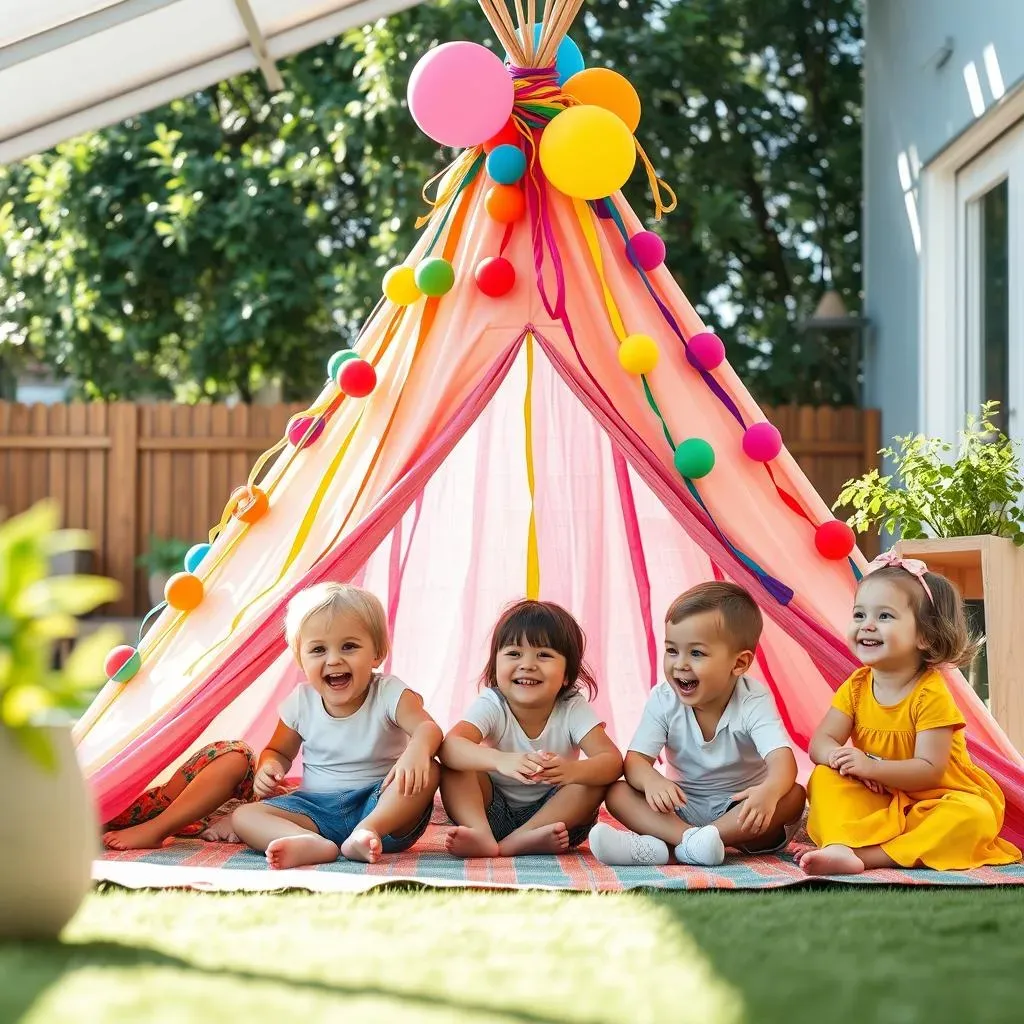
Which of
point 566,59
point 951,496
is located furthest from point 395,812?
point 566,59

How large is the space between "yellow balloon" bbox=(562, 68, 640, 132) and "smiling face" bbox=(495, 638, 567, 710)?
1.30 m

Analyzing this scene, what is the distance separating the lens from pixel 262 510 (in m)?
3.19

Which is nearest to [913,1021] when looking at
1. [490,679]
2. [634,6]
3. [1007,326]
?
[490,679]

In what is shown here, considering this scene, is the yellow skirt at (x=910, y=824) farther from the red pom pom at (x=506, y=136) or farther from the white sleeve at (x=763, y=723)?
the red pom pom at (x=506, y=136)

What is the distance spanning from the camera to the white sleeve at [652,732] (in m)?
3.00

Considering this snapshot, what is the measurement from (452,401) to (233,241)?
5514mm

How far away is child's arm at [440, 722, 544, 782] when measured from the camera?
2832 mm

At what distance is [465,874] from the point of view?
8.44ft

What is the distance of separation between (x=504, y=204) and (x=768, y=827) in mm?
1522

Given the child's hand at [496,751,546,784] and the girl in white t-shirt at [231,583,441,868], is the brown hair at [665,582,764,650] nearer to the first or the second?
the child's hand at [496,751,546,784]

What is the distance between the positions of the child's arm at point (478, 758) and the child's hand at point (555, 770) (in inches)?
0.5

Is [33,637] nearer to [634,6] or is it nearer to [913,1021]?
[913,1021]

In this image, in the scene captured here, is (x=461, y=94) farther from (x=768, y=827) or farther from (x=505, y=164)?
(x=768, y=827)

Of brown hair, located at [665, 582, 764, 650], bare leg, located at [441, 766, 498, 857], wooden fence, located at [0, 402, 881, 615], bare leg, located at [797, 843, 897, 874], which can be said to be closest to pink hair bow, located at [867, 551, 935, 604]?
brown hair, located at [665, 582, 764, 650]
